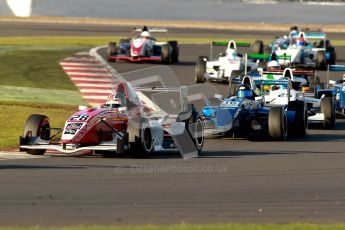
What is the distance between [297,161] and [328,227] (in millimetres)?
6765

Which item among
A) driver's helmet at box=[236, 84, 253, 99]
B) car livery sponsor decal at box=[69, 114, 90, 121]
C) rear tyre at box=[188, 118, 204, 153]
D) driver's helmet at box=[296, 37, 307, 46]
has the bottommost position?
rear tyre at box=[188, 118, 204, 153]

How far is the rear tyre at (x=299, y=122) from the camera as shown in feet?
74.5

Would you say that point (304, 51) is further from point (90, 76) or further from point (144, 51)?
point (90, 76)

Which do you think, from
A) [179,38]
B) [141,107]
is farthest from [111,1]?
[141,107]

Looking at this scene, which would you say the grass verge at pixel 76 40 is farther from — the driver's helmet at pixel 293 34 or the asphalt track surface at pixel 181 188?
the asphalt track surface at pixel 181 188

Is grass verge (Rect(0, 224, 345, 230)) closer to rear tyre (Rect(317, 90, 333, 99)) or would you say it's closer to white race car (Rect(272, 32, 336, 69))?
rear tyre (Rect(317, 90, 333, 99))

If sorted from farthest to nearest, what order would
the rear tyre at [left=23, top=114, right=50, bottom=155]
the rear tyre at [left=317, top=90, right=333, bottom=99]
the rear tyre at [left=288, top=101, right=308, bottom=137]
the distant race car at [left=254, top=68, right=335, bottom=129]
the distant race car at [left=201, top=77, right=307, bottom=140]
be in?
1. the rear tyre at [left=317, top=90, right=333, bottom=99]
2. the distant race car at [left=254, top=68, right=335, bottom=129]
3. the rear tyre at [left=288, top=101, right=308, bottom=137]
4. the distant race car at [left=201, top=77, right=307, bottom=140]
5. the rear tyre at [left=23, top=114, right=50, bottom=155]

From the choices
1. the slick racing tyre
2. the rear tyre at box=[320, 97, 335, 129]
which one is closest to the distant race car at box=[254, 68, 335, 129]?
the rear tyre at box=[320, 97, 335, 129]

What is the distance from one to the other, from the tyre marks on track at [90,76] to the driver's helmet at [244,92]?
6.86 metres

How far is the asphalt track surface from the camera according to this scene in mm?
12641

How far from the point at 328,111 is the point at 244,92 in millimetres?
2301

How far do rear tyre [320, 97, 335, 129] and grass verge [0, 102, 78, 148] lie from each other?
17.3 feet

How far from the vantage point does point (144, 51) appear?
42.6m

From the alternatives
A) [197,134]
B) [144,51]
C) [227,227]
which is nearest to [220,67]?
[144,51]
